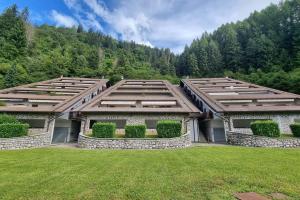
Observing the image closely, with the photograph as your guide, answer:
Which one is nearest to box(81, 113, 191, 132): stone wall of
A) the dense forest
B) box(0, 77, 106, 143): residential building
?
box(0, 77, 106, 143): residential building

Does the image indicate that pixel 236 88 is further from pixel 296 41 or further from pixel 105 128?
pixel 296 41

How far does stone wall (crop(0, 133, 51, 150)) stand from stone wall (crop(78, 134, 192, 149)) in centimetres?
414

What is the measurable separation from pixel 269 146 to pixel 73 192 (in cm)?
1555

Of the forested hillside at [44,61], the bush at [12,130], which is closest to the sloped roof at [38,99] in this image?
the bush at [12,130]

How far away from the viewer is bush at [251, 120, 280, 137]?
53.6ft

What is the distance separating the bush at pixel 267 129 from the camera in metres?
16.3

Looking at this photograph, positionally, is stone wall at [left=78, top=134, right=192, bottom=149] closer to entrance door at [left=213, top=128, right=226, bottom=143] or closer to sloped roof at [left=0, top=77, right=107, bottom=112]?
sloped roof at [left=0, top=77, right=107, bottom=112]

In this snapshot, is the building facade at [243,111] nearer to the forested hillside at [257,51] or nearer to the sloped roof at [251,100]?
the sloped roof at [251,100]

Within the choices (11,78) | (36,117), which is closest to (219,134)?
(36,117)

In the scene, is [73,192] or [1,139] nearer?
[73,192]

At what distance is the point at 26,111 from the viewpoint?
20016mm

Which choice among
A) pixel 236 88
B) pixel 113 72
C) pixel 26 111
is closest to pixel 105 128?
pixel 26 111

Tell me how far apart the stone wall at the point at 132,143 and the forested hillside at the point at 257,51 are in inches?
1257

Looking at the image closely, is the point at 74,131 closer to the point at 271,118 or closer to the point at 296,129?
the point at 271,118
